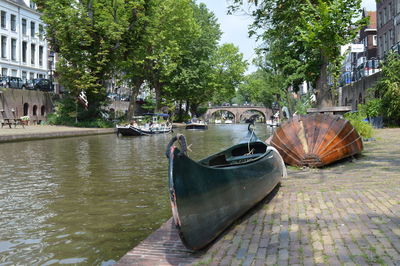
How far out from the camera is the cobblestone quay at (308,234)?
396 cm

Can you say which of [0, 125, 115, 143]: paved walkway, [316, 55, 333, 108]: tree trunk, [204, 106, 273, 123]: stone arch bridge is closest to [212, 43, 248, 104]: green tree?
[0, 125, 115, 143]: paved walkway

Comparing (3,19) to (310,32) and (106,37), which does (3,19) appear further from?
(310,32)

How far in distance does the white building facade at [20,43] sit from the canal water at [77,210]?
37933 mm

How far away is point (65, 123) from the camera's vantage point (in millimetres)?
35781

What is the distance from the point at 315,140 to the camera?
1018 centimetres

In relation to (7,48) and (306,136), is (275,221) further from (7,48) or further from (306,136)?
(7,48)

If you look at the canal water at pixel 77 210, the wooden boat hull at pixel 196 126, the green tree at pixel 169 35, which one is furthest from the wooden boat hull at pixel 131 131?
the canal water at pixel 77 210

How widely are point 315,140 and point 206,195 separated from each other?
20.7 feet

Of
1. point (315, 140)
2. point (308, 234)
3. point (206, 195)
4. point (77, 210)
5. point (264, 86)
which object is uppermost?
point (264, 86)

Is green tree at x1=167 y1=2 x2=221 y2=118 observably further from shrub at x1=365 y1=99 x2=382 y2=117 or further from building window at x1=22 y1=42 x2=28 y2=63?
shrub at x1=365 y1=99 x2=382 y2=117

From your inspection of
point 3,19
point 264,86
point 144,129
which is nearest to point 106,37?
point 144,129

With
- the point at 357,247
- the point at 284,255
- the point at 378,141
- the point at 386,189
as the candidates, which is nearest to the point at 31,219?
the point at 284,255

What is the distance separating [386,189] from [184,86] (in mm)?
45838

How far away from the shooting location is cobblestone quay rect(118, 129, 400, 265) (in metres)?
3.96
